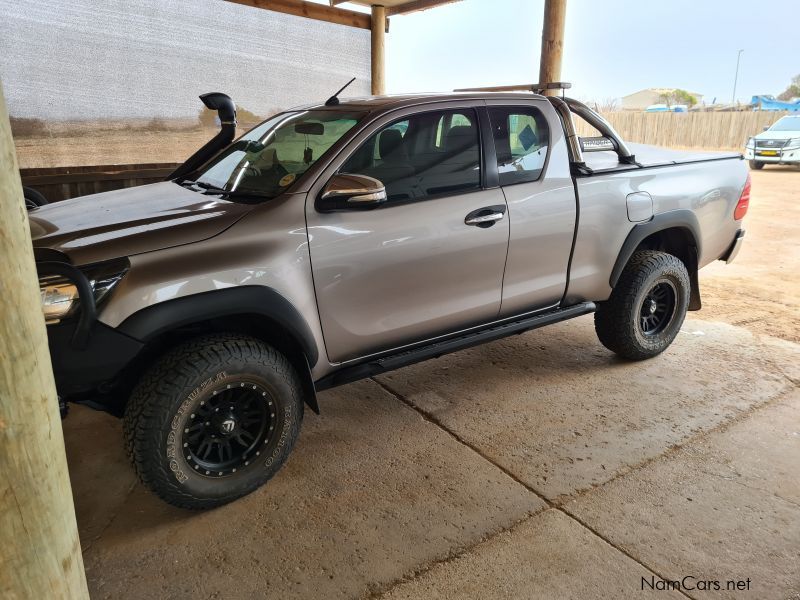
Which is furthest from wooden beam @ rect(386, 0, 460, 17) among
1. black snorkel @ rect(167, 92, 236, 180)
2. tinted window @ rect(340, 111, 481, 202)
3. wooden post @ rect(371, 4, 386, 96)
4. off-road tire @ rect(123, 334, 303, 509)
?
off-road tire @ rect(123, 334, 303, 509)

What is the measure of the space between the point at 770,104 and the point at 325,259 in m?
26.2

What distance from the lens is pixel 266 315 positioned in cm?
265

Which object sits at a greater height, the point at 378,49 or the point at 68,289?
the point at 378,49

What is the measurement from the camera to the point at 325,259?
2.81 meters

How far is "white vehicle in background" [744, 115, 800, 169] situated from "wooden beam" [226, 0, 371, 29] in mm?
14014

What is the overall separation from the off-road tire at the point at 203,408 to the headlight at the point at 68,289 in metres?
0.40

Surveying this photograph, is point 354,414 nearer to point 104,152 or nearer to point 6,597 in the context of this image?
point 6,597

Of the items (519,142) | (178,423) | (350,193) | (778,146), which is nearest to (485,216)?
(519,142)

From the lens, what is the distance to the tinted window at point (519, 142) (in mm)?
3445

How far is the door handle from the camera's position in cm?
325

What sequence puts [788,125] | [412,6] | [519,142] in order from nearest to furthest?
1. [519,142]
2. [412,6]
3. [788,125]

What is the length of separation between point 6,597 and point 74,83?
16.0 feet

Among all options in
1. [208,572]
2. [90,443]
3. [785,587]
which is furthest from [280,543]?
[785,587]

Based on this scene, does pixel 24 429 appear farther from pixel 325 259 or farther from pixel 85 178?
pixel 85 178
